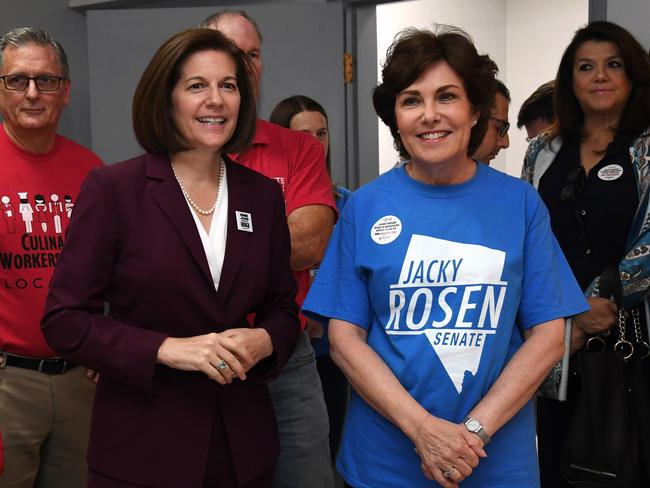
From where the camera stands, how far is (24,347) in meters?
2.23

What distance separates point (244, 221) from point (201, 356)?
344mm

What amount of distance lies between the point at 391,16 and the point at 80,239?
4291mm

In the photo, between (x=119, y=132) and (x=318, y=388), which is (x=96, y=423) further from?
(x=119, y=132)

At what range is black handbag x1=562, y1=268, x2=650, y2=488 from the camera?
2.21 meters

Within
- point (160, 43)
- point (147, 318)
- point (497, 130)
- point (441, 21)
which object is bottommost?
point (147, 318)

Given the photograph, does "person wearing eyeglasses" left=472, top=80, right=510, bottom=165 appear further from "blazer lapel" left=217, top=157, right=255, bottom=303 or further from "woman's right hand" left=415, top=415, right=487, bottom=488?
"woman's right hand" left=415, top=415, right=487, bottom=488

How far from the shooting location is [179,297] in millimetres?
1592

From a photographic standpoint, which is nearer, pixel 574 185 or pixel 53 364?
pixel 53 364

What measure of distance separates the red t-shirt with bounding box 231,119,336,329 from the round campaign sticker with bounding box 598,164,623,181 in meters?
0.93

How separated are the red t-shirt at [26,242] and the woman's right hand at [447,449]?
1233 mm

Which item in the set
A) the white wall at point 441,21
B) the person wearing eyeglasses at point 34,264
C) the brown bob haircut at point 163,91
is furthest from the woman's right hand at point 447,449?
the white wall at point 441,21

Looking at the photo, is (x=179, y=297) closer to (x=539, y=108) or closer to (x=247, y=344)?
(x=247, y=344)

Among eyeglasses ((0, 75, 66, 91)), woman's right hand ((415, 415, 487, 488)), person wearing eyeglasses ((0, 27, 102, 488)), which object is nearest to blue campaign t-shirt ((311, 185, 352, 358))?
person wearing eyeglasses ((0, 27, 102, 488))

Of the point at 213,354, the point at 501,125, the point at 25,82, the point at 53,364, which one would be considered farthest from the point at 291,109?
the point at 213,354
